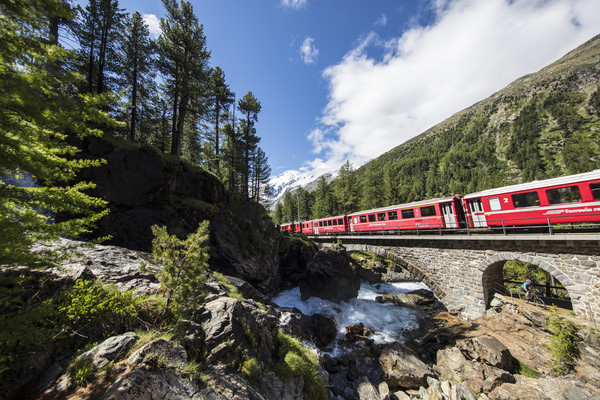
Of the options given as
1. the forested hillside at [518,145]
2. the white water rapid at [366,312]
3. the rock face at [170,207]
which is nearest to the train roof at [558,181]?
the white water rapid at [366,312]

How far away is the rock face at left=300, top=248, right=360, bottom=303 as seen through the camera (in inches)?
789

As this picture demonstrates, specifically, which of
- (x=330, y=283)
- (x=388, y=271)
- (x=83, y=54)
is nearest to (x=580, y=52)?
(x=388, y=271)

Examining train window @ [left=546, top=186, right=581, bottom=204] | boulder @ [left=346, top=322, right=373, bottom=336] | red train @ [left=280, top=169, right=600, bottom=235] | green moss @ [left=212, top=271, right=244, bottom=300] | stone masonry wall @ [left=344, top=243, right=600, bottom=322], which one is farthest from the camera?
boulder @ [left=346, top=322, right=373, bottom=336]

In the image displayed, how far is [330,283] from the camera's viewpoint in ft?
65.8

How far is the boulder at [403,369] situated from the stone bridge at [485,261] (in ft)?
18.6

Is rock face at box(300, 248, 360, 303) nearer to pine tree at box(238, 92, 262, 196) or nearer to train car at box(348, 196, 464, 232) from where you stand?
train car at box(348, 196, 464, 232)

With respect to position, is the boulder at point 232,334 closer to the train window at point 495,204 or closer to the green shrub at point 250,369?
the green shrub at point 250,369

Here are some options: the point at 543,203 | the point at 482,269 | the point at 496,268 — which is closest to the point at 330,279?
the point at 482,269

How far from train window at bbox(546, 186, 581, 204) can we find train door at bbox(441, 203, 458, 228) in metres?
4.93

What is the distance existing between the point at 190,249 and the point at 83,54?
885 inches

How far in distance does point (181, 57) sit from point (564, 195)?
25921mm

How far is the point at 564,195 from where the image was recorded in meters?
10.5

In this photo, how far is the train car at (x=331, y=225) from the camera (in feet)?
90.3

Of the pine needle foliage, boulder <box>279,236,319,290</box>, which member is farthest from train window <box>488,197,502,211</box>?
boulder <box>279,236,319,290</box>
